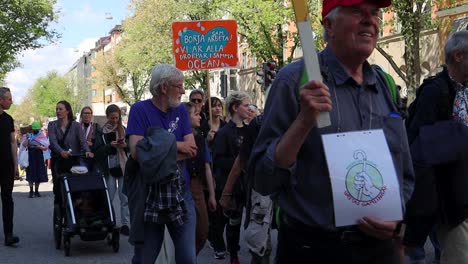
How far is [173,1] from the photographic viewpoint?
5012 centimetres

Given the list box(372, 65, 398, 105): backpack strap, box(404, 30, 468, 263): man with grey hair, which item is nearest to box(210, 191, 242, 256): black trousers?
box(404, 30, 468, 263): man with grey hair

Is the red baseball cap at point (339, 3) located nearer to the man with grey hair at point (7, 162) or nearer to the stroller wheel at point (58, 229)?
the stroller wheel at point (58, 229)

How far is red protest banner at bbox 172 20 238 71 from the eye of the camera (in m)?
12.3

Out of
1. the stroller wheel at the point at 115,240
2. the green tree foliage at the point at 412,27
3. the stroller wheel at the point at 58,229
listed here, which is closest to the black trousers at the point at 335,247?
the stroller wheel at the point at 115,240

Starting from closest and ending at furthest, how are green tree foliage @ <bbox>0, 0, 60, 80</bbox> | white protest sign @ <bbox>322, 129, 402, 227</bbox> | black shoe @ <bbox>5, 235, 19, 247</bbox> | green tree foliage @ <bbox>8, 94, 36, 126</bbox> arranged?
white protest sign @ <bbox>322, 129, 402, 227</bbox> → black shoe @ <bbox>5, 235, 19, 247</bbox> → green tree foliage @ <bbox>0, 0, 60, 80</bbox> → green tree foliage @ <bbox>8, 94, 36, 126</bbox>

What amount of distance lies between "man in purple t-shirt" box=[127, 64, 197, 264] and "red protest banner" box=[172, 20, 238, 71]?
695 cm

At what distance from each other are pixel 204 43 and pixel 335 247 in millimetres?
9908

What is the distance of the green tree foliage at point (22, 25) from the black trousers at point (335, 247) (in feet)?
136

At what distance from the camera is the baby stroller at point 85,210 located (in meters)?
9.02

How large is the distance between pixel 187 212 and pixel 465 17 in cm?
2138

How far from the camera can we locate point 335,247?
8.93 feet

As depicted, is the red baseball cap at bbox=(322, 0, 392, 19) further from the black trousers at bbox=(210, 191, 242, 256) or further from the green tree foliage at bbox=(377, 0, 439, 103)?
the green tree foliage at bbox=(377, 0, 439, 103)

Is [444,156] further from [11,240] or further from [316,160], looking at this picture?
[11,240]

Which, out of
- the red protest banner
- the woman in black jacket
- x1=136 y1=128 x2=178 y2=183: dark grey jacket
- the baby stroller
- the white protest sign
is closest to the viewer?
the white protest sign
